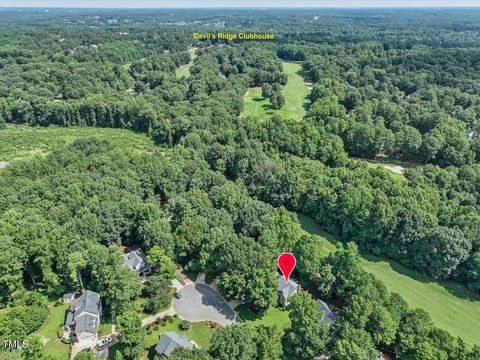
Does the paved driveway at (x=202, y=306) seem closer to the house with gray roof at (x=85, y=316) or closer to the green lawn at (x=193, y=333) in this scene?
the green lawn at (x=193, y=333)

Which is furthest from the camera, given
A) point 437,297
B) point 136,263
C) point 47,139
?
point 47,139

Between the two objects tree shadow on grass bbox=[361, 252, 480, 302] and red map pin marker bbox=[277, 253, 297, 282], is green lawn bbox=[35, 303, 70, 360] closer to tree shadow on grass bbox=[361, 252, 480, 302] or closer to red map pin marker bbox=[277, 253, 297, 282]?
red map pin marker bbox=[277, 253, 297, 282]

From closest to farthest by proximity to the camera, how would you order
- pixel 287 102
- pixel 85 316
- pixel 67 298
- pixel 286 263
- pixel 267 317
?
pixel 85 316 → pixel 267 317 → pixel 67 298 → pixel 286 263 → pixel 287 102

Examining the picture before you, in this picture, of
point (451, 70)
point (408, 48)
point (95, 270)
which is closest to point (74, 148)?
point (95, 270)

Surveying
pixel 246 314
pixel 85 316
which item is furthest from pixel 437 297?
pixel 85 316

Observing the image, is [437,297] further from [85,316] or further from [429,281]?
[85,316]

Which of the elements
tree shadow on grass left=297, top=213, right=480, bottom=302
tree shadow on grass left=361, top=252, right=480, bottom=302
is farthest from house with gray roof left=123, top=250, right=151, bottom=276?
tree shadow on grass left=361, top=252, right=480, bottom=302
